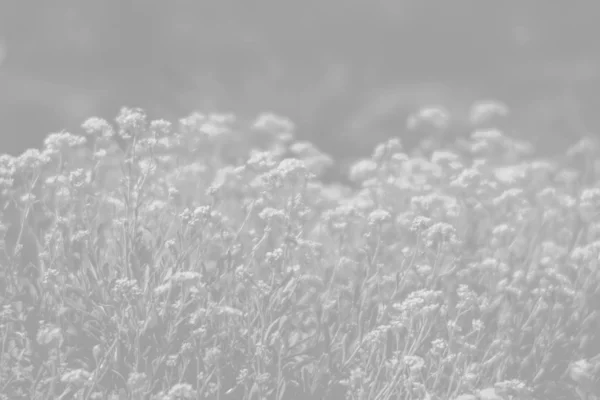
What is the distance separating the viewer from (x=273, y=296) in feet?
14.9

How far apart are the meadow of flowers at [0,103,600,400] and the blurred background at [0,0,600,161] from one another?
334cm

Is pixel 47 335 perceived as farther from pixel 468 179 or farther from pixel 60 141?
pixel 468 179

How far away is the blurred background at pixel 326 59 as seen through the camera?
916 centimetres

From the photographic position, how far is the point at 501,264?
537 cm

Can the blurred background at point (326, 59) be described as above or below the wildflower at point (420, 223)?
above

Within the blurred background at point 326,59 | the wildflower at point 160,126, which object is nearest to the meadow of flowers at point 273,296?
the wildflower at point 160,126

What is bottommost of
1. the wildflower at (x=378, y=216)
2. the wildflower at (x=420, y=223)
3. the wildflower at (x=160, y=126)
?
the wildflower at (x=420, y=223)

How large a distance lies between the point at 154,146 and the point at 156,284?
923 mm

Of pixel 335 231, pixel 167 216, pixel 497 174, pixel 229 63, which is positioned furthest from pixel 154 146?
pixel 229 63

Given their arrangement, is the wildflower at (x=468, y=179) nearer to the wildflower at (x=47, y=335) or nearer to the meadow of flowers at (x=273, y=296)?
the meadow of flowers at (x=273, y=296)

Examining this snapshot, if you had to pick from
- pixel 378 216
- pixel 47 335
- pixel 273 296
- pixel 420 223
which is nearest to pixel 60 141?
pixel 47 335

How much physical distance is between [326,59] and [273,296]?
20.5 feet

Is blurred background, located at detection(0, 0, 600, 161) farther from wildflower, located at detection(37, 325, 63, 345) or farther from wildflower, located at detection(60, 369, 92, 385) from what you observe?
wildflower, located at detection(60, 369, 92, 385)

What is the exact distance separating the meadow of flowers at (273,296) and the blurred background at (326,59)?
132 inches
